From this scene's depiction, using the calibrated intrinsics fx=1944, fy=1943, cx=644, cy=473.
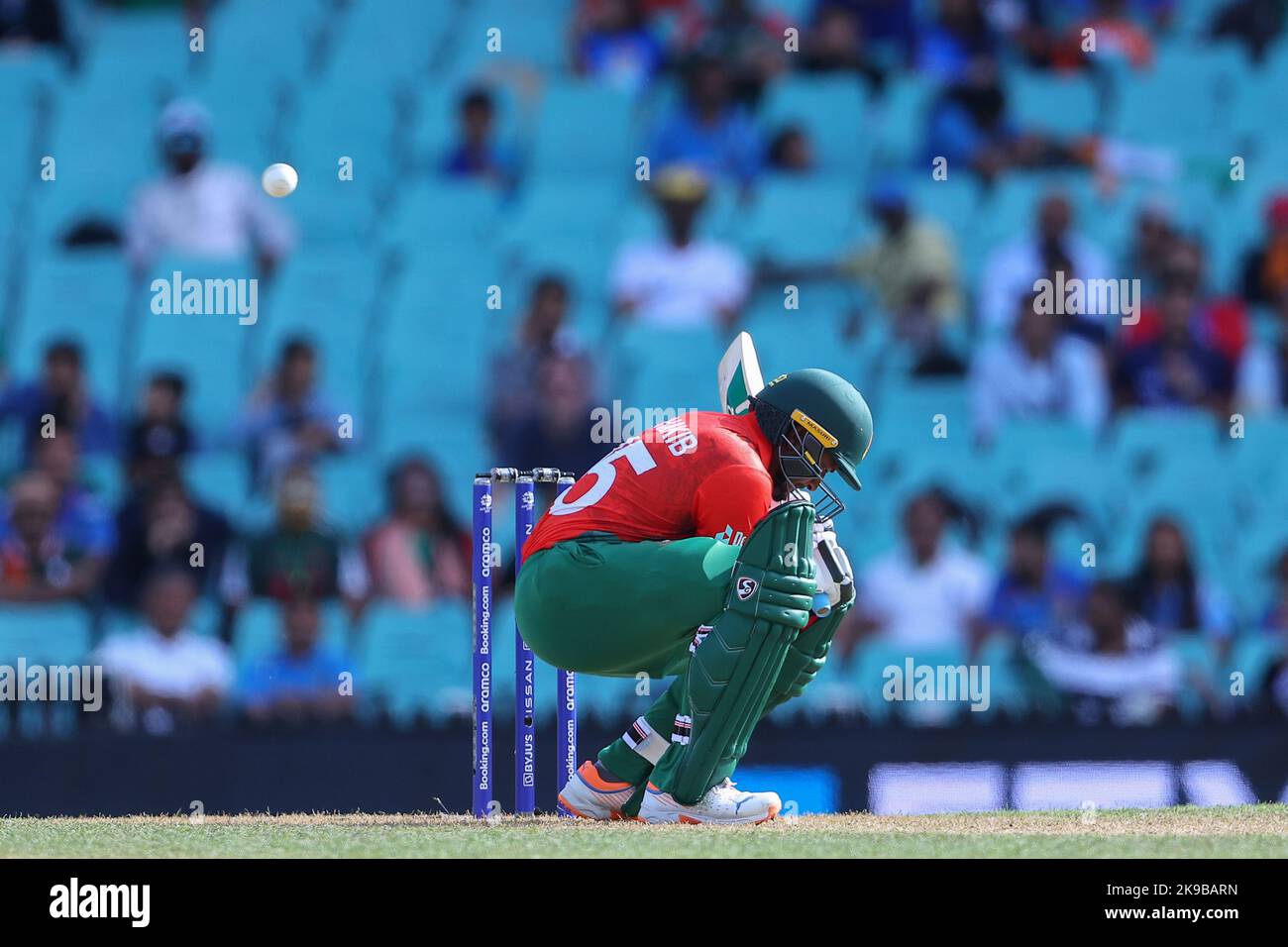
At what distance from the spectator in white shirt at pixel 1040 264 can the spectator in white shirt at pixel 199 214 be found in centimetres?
370

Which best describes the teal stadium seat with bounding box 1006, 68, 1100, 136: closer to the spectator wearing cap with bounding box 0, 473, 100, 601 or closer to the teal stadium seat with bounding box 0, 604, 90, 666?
the spectator wearing cap with bounding box 0, 473, 100, 601

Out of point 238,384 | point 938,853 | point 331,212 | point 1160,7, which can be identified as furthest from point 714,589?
point 1160,7

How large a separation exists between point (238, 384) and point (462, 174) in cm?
182

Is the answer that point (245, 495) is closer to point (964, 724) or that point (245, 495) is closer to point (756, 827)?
point (964, 724)

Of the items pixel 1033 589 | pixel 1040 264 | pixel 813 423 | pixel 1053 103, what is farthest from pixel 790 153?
pixel 813 423

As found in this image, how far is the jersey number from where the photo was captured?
5.52m

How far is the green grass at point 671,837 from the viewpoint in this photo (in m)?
4.61

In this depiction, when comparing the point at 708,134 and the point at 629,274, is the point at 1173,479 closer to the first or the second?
the point at 629,274

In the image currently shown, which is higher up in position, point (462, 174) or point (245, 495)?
point (462, 174)

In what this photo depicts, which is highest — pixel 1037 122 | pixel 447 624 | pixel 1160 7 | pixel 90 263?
pixel 1160 7

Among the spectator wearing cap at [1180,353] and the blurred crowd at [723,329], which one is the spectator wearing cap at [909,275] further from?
the spectator wearing cap at [1180,353]

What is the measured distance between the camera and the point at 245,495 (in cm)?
928

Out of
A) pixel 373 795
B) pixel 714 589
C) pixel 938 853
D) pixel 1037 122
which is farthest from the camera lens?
pixel 1037 122

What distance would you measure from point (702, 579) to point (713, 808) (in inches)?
26.6
